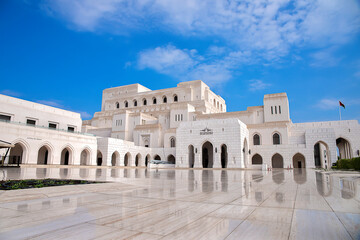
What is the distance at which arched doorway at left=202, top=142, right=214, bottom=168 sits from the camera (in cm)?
3881

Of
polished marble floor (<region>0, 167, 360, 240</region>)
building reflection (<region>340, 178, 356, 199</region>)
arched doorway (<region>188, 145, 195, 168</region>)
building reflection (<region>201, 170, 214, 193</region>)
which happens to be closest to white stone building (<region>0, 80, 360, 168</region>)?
arched doorway (<region>188, 145, 195, 168</region>)

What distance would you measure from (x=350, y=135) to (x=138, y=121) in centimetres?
3519

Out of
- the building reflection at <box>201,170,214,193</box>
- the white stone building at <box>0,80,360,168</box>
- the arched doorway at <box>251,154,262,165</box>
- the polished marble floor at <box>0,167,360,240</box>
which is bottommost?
the building reflection at <box>201,170,214,193</box>

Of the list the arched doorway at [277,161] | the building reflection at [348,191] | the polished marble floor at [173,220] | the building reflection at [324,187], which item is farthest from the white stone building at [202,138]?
the polished marble floor at [173,220]

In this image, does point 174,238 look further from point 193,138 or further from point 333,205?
point 193,138

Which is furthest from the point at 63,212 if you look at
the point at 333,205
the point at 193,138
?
the point at 193,138

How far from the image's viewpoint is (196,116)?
43531 millimetres

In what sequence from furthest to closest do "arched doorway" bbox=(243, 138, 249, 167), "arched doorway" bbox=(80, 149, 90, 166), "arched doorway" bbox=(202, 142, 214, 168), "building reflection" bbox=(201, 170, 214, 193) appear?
"arched doorway" bbox=(202, 142, 214, 168) < "arched doorway" bbox=(243, 138, 249, 167) < "arched doorway" bbox=(80, 149, 90, 166) < "building reflection" bbox=(201, 170, 214, 193)

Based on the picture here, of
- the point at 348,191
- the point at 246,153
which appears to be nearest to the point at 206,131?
the point at 246,153

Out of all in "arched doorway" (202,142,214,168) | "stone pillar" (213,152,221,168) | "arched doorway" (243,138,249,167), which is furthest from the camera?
"arched doorway" (202,142,214,168)

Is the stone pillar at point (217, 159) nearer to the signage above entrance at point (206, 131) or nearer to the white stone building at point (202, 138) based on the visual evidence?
the white stone building at point (202, 138)

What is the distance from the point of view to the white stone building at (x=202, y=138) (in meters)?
31.4

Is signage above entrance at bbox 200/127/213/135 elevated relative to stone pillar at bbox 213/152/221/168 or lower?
elevated

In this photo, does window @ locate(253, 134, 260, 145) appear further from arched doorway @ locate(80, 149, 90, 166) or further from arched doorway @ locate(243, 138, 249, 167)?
arched doorway @ locate(80, 149, 90, 166)
